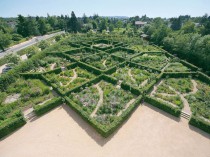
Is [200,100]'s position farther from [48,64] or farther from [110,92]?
[48,64]

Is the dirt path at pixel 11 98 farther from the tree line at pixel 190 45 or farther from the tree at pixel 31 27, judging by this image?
the tree at pixel 31 27

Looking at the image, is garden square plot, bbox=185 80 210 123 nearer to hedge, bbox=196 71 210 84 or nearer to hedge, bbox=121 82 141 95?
hedge, bbox=196 71 210 84

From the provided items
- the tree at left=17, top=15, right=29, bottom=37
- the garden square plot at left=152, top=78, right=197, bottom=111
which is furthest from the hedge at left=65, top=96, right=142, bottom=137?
the tree at left=17, top=15, right=29, bottom=37

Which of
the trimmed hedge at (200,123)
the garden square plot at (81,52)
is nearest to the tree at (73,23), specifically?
the garden square plot at (81,52)

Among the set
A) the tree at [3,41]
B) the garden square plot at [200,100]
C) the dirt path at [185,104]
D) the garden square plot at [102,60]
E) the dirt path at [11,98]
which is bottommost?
the dirt path at [11,98]

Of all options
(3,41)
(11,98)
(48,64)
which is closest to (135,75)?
(48,64)

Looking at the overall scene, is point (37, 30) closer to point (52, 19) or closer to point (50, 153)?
point (52, 19)
